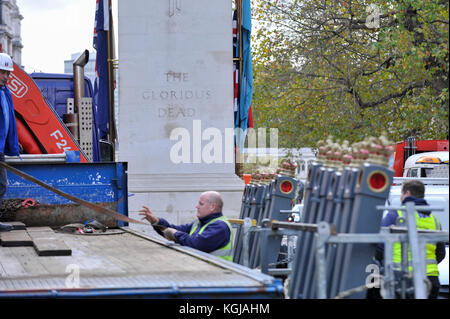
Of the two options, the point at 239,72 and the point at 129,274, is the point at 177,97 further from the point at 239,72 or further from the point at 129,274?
the point at 129,274

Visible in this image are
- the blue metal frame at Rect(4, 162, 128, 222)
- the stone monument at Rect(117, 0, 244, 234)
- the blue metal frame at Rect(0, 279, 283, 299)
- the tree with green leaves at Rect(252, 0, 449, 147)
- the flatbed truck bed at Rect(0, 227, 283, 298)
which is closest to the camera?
the blue metal frame at Rect(0, 279, 283, 299)

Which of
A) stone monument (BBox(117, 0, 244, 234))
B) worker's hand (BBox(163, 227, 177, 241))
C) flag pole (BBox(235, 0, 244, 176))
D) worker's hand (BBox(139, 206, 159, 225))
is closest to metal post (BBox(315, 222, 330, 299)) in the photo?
worker's hand (BBox(163, 227, 177, 241))

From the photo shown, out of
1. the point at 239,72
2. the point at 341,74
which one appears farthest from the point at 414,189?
the point at 341,74

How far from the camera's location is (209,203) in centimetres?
786

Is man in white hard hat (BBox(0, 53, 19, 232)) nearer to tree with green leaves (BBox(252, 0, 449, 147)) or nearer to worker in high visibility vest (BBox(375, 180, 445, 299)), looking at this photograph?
worker in high visibility vest (BBox(375, 180, 445, 299))

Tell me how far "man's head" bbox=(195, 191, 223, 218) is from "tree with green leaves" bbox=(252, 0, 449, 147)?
14820 millimetres

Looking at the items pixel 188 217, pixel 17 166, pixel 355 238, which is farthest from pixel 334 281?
pixel 188 217

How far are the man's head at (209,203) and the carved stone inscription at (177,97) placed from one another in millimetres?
7266

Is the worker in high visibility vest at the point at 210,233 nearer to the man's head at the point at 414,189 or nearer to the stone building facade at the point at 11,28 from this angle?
the man's head at the point at 414,189

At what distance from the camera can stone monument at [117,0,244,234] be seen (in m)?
15.0

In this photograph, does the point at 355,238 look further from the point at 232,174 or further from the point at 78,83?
the point at 78,83

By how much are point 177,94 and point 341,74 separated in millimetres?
11747

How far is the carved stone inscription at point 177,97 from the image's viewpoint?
595 inches

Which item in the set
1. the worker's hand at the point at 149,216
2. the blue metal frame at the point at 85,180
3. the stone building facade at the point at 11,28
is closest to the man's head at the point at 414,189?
the worker's hand at the point at 149,216
